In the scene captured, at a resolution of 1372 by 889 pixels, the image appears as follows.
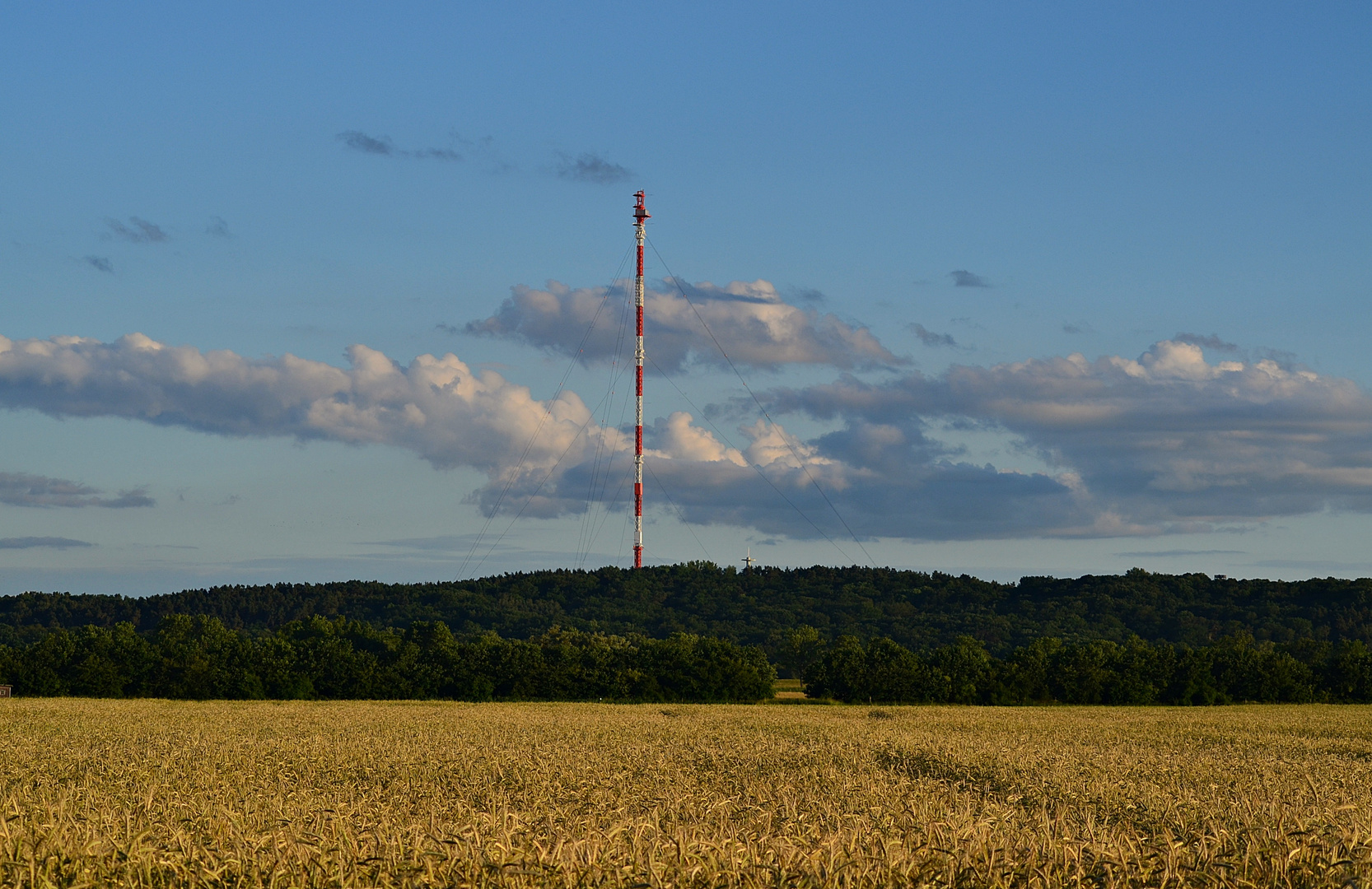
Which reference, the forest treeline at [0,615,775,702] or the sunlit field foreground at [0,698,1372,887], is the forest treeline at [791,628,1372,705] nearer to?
the forest treeline at [0,615,775,702]

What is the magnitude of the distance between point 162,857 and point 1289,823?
35.0 feet

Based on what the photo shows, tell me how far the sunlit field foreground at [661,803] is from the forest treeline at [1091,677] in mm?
47496

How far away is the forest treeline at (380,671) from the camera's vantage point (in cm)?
9906

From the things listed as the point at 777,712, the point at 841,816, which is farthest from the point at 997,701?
the point at 841,816

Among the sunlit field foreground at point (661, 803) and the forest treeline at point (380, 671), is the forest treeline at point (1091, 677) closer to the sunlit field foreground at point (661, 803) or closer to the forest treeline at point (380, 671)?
the forest treeline at point (380, 671)

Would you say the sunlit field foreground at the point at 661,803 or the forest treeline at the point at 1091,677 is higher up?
the sunlit field foreground at the point at 661,803

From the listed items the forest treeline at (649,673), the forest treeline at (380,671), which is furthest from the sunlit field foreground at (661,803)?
the forest treeline at (649,673)

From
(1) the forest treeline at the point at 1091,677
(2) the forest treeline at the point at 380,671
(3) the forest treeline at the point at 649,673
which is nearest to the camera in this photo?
(2) the forest treeline at the point at 380,671

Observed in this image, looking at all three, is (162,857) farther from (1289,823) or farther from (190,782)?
(190,782)

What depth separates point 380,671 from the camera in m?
103

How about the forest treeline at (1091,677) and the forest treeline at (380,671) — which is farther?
the forest treeline at (1091,677)

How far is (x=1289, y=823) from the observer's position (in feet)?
37.9

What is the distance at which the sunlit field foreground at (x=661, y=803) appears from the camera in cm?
730

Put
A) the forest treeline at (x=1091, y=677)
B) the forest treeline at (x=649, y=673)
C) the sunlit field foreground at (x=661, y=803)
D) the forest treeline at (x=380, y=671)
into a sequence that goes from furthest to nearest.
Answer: the forest treeline at (x=1091, y=677), the forest treeline at (x=649, y=673), the forest treeline at (x=380, y=671), the sunlit field foreground at (x=661, y=803)
